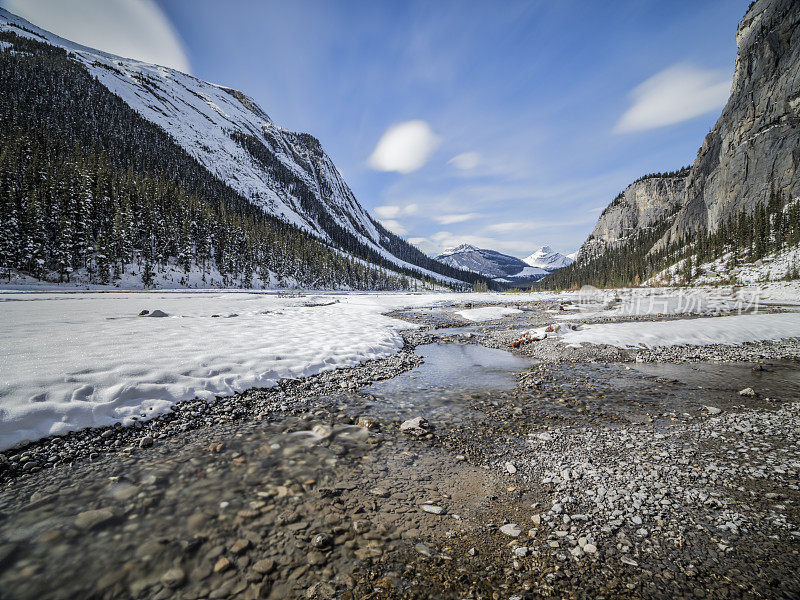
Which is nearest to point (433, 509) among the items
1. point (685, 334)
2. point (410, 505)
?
point (410, 505)

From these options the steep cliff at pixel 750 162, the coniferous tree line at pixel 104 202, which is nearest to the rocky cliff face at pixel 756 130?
the steep cliff at pixel 750 162

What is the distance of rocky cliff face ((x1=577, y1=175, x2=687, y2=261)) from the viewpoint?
155500 mm

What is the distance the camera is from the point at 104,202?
205ft

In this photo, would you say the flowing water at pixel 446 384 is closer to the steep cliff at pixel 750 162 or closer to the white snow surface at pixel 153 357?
the white snow surface at pixel 153 357

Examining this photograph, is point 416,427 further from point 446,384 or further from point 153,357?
point 153,357

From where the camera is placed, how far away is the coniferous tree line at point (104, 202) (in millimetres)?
51969

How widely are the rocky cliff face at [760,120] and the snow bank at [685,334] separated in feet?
263

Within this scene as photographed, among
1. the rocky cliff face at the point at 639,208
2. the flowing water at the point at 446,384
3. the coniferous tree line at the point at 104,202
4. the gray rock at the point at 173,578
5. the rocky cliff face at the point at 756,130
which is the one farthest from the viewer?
the rocky cliff face at the point at 639,208

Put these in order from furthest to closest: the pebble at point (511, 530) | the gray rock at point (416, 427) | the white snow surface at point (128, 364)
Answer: the gray rock at point (416, 427) < the white snow surface at point (128, 364) < the pebble at point (511, 530)

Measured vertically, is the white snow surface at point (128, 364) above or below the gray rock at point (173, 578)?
above

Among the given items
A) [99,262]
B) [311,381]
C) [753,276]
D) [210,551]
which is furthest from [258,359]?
[753,276]

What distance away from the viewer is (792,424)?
712 centimetres

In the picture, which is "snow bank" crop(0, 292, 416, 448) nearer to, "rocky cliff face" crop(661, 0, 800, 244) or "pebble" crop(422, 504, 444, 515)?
"pebble" crop(422, 504, 444, 515)

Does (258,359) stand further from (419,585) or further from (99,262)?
(99,262)
